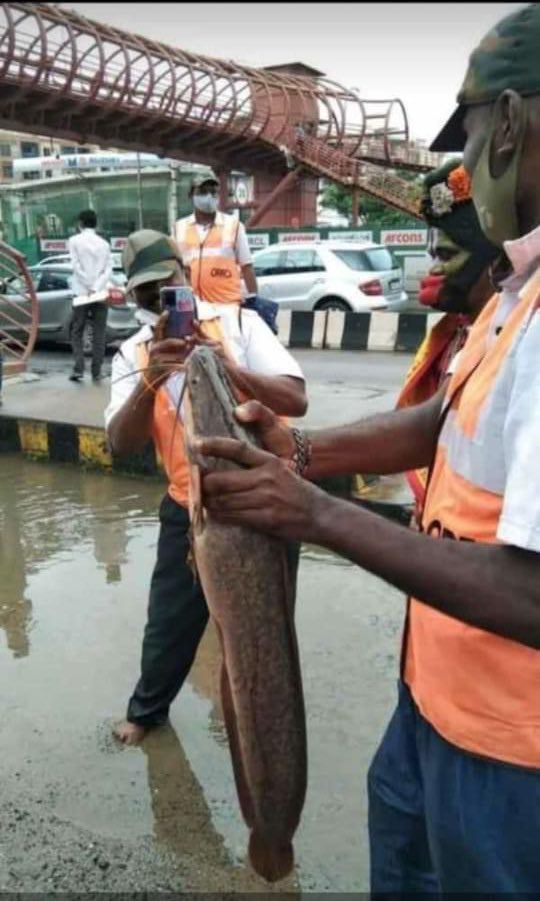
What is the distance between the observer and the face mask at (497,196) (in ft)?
4.78

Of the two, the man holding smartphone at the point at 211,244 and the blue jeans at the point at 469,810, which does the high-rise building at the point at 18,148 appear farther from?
the blue jeans at the point at 469,810

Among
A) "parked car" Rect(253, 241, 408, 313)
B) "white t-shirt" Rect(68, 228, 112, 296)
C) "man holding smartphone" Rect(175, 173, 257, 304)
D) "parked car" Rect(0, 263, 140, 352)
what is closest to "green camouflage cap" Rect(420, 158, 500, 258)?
"man holding smartphone" Rect(175, 173, 257, 304)

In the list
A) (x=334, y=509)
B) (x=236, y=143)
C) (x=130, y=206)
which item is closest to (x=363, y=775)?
(x=334, y=509)

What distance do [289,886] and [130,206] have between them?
101 feet

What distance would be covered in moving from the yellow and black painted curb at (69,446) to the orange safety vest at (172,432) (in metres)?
3.80

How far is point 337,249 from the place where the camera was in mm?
16281

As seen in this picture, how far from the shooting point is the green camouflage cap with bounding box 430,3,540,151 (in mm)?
1394

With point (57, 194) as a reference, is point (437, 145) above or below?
above

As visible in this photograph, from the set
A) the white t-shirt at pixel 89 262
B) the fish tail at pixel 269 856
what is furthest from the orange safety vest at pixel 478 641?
the white t-shirt at pixel 89 262

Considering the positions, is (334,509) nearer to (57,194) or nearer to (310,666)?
(310,666)

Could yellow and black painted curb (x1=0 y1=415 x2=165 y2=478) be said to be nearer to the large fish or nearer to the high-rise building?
the large fish

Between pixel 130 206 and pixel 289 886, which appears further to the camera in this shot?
pixel 130 206

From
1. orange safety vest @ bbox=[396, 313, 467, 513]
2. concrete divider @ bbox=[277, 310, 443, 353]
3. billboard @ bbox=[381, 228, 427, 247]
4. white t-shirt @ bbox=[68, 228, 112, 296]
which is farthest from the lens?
billboard @ bbox=[381, 228, 427, 247]

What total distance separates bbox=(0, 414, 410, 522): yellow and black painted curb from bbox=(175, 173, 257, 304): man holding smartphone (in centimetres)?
141
